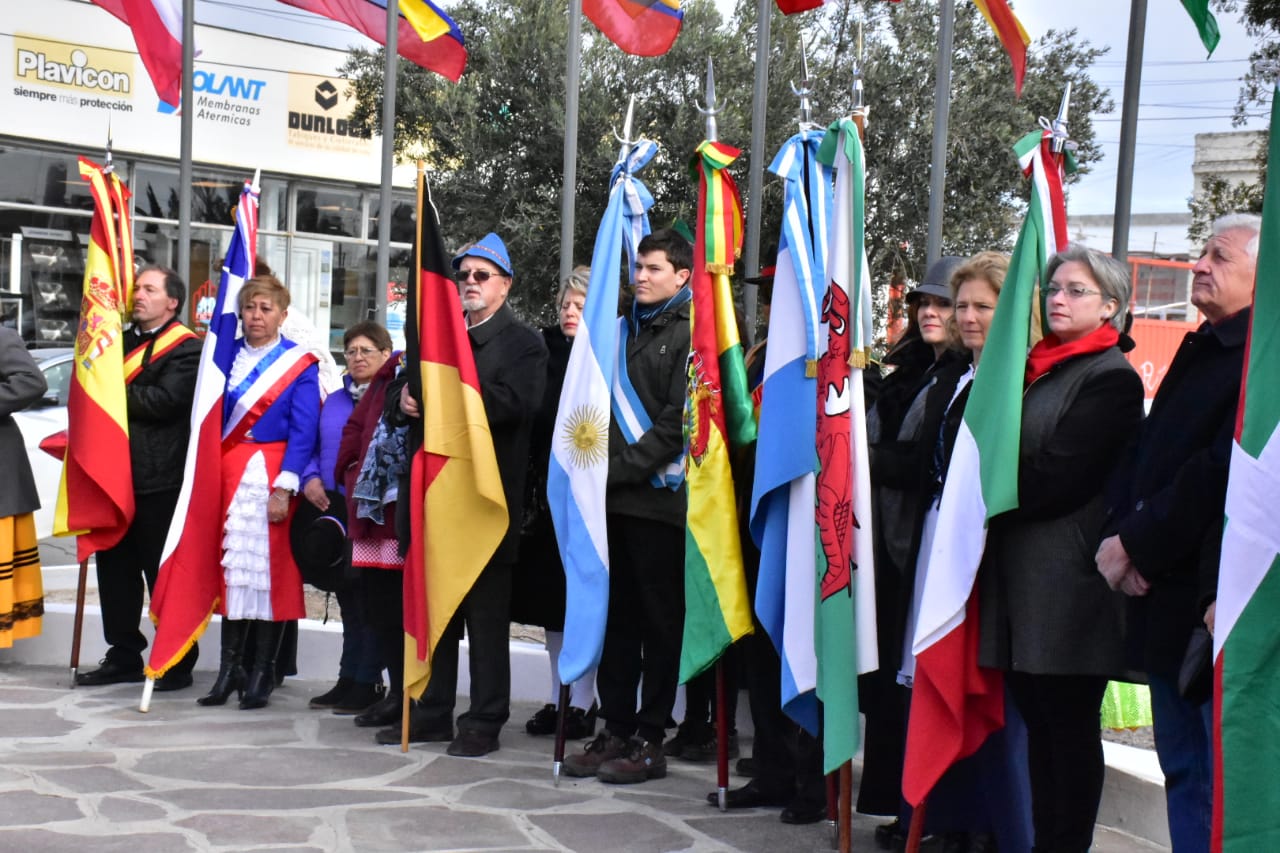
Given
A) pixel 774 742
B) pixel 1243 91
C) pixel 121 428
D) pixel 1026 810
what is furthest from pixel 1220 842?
pixel 1243 91

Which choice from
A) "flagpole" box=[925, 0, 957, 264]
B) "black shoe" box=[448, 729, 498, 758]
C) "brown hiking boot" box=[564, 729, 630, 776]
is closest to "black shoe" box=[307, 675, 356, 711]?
"black shoe" box=[448, 729, 498, 758]

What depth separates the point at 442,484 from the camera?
5898 millimetres

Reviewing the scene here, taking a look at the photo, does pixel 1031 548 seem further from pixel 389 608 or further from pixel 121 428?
pixel 121 428

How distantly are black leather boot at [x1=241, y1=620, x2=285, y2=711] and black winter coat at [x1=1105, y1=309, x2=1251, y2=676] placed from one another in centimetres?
422

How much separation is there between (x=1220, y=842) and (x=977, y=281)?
2.05 meters

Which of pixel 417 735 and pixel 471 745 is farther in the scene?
pixel 417 735

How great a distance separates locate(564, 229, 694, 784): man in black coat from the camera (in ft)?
18.0

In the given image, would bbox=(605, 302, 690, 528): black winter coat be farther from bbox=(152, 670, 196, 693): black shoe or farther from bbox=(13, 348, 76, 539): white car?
bbox=(13, 348, 76, 539): white car

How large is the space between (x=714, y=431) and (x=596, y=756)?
4.59 feet

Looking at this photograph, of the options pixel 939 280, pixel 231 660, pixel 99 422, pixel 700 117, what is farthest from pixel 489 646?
pixel 700 117

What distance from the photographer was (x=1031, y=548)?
159 inches

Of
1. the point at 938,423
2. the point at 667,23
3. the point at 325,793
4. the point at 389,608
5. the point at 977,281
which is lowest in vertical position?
the point at 325,793

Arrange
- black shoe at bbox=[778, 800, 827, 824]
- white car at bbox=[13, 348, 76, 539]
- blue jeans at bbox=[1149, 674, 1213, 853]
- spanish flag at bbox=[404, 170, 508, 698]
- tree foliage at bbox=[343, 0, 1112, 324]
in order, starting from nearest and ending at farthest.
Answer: blue jeans at bbox=[1149, 674, 1213, 853] → black shoe at bbox=[778, 800, 827, 824] → spanish flag at bbox=[404, 170, 508, 698] → white car at bbox=[13, 348, 76, 539] → tree foliage at bbox=[343, 0, 1112, 324]

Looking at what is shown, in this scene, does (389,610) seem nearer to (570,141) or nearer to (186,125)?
(570,141)
